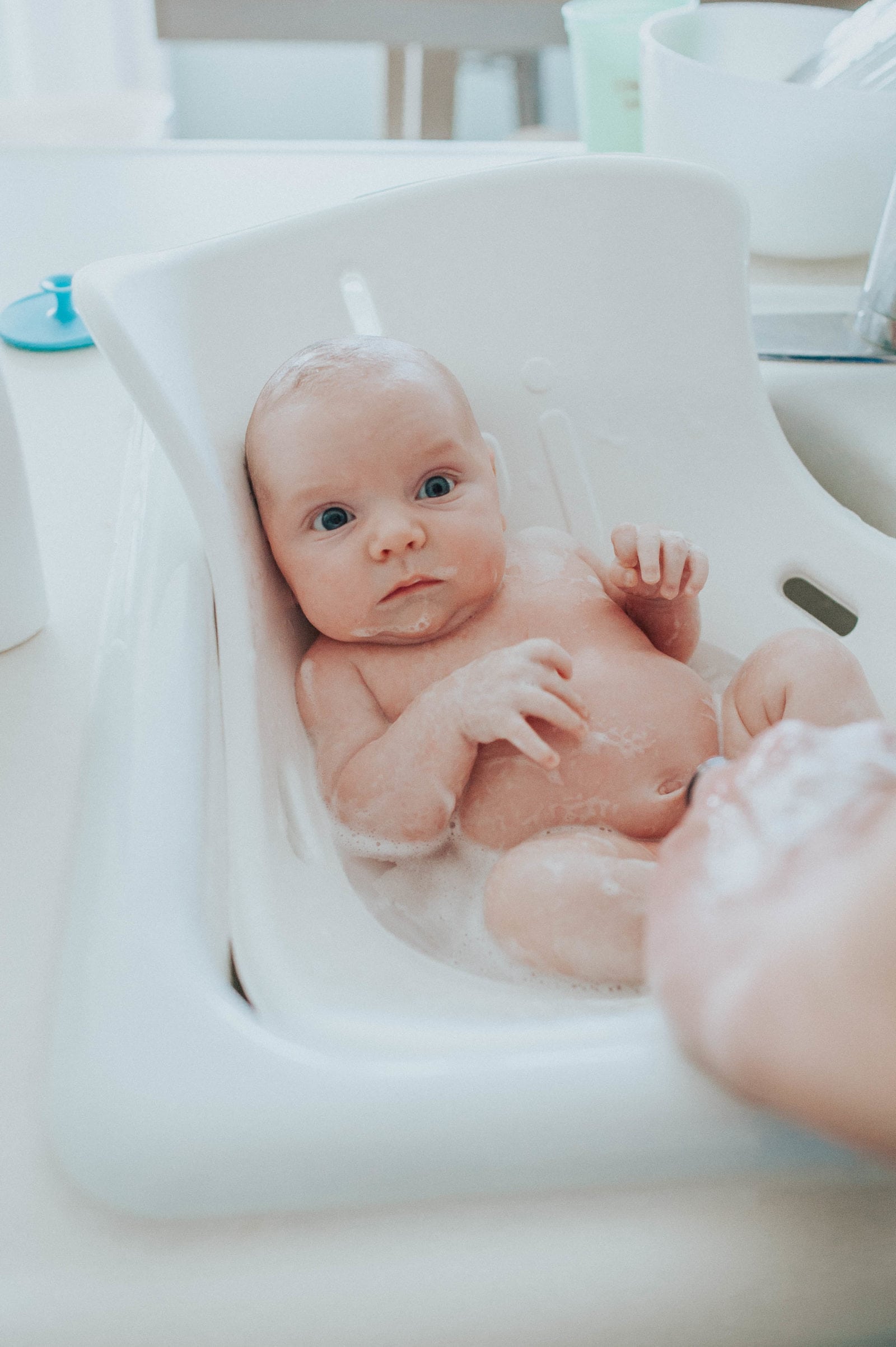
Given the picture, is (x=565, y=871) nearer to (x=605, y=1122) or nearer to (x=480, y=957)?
(x=480, y=957)

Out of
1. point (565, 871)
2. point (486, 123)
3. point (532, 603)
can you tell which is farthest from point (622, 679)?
point (486, 123)

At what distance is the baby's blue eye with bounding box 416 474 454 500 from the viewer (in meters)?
0.77

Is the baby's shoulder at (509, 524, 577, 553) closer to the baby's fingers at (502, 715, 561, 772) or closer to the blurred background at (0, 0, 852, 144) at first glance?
the baby's fingers at (502, 715, 561, 772)

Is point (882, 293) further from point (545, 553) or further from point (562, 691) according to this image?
point (562, 691)

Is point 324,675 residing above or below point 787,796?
below

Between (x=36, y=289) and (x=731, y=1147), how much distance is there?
1.11 metres

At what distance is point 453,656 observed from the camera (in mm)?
792

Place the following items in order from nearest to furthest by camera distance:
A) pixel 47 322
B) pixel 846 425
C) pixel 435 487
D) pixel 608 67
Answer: pixel 435 487, pixel 846 425, pixel 47 322, pixel 608 67

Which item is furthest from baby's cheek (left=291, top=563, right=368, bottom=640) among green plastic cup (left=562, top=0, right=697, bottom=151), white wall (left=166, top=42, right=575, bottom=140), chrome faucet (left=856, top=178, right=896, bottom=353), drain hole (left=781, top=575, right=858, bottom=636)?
white wall (left=166, top=42, right=575, bottom=140)

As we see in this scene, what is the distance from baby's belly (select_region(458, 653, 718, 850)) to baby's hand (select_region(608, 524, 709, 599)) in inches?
2.9

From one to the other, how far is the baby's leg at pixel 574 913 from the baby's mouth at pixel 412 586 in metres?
0.22

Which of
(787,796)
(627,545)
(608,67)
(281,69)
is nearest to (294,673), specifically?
(627,545)

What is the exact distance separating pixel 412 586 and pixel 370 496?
0.07m

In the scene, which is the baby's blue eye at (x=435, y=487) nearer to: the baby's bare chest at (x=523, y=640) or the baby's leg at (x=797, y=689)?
the baby's bare chest at (x=523, y=640)
